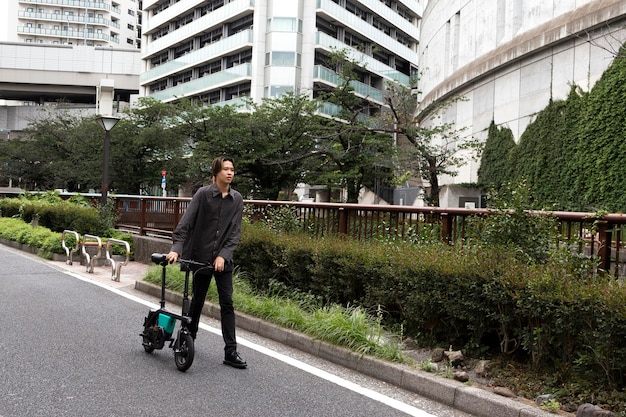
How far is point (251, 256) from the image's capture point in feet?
27.7

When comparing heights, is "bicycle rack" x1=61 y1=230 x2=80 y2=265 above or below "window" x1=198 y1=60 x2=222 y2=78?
below

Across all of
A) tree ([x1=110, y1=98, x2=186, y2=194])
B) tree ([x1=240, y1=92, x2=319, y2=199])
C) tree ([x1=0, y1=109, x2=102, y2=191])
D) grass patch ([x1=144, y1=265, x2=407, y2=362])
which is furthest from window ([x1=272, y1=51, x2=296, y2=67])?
grass patch ([x1=144, y1=265, x2=407, y2=362])

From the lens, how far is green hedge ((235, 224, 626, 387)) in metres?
4.09

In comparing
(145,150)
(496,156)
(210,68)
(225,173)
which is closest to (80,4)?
(210,68)

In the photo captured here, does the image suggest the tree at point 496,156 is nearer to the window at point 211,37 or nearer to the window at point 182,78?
the window at point 211,37

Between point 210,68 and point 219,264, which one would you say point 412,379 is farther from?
point 210,68

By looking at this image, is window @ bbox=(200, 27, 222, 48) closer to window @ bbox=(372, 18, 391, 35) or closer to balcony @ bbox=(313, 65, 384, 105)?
balcony @ bbox=(313, 65, 384, 105)

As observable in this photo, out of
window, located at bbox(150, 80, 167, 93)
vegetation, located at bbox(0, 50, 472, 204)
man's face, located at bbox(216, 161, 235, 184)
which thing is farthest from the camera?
window, located at bbox(150, 80, 167, 93)

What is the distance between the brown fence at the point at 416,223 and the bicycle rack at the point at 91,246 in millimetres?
3985

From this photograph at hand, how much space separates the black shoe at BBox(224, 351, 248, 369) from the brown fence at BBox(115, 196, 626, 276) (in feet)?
8.76

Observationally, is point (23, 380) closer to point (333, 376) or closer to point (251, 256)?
point (333, 376)

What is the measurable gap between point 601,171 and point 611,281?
12893mm

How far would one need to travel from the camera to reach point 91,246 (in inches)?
533

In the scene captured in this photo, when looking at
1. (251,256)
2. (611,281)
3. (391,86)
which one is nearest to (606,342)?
(611,281)
